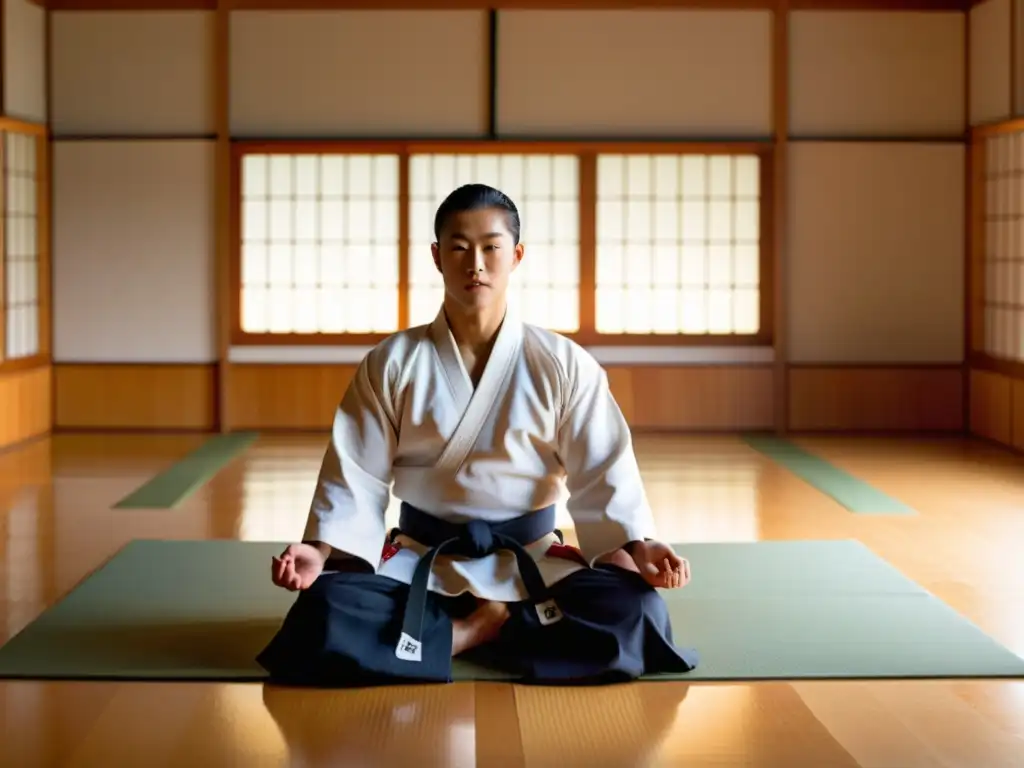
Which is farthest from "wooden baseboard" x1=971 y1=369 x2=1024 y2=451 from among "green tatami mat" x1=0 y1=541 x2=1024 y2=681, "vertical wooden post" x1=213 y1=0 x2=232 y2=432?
"vertical wooden post" x1=213 y1=0 x2=232 y2=432

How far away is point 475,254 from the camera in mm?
3219

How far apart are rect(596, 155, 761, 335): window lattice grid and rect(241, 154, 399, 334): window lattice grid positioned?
48.1 inches

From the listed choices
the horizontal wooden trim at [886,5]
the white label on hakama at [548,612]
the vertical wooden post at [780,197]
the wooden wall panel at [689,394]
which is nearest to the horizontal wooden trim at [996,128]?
the horizontal wooden trim at [886,5]

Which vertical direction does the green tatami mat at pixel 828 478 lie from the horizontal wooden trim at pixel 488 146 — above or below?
below

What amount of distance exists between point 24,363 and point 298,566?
503 cm

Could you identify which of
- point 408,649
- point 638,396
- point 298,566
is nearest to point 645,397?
point 638,396

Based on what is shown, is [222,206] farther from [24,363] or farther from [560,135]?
[560,135]

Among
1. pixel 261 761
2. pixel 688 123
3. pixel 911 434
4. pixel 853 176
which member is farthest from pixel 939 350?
pixel 261 761

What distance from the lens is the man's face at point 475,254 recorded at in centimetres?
323

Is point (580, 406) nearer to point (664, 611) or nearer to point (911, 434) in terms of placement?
point (664, 611)

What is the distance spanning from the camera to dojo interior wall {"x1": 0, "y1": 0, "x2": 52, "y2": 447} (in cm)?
726

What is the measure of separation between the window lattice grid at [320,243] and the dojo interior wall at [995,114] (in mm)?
3204

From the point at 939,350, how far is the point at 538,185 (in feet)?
7.97

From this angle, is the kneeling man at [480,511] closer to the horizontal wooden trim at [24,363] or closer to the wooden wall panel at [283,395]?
the horizontal wooden trim at [24,363]
